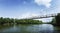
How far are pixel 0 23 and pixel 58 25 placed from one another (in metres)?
2.71

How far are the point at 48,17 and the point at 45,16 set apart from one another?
0.67 ft

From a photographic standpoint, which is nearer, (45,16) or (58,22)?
(45,16)

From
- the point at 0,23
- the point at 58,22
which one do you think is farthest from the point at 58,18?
the point at 0,23

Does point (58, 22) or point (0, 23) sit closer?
point (0, 23)

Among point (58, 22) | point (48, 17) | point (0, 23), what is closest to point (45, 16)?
point (48, 17)

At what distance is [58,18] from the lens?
19.7ft

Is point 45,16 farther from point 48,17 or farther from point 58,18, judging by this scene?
point 58,18

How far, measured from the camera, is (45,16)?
4641 millimetres

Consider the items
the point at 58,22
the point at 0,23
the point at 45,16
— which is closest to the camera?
the point at 45,16

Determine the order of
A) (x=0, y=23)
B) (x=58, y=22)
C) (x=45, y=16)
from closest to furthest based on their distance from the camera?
1. (x=45, y=16)
2. (x=0, y=23)
3. (x=58, y=22)

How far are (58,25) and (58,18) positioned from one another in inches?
13.2

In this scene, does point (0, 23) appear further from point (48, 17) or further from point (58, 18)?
point (58, 18)

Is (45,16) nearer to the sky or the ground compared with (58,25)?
nearer to the sky

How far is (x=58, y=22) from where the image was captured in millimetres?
5828
